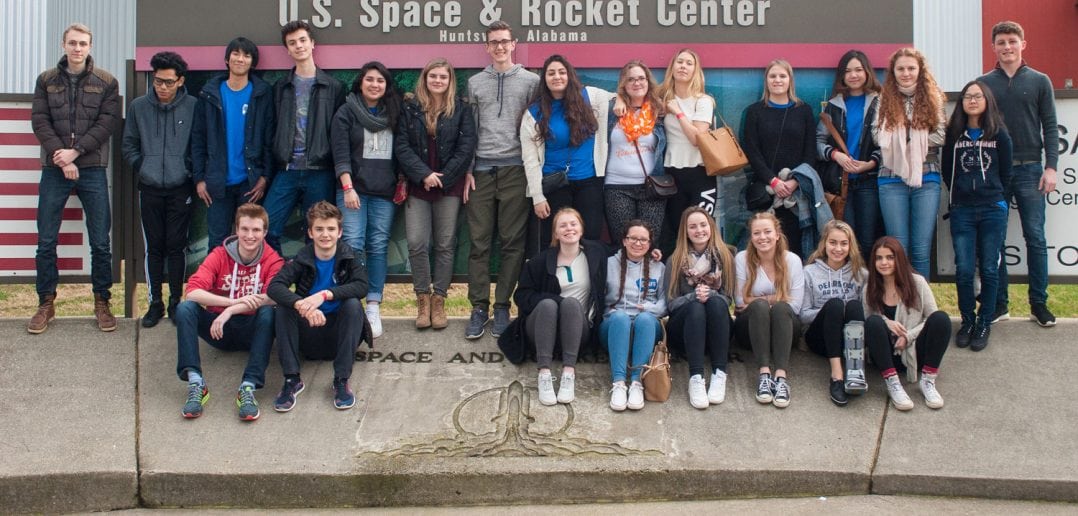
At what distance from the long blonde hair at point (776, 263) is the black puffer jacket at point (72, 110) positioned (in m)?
4.40

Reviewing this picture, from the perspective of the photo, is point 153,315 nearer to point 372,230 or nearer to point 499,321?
point 372,230

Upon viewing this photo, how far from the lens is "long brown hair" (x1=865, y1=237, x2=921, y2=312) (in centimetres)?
588

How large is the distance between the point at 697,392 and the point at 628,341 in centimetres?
50

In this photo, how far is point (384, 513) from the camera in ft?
16.4

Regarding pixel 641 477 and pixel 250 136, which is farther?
pixel 250 136

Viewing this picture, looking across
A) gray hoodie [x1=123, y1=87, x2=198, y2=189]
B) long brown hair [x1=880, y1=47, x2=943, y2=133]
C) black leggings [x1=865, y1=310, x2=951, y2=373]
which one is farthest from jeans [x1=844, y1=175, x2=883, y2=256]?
gray hoodie [x1=123, y1=87, x2=198, y2=189]

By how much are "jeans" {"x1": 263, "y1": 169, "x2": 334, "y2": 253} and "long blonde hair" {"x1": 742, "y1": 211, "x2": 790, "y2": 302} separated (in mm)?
2914

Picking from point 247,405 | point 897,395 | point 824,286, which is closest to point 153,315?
point 247,405

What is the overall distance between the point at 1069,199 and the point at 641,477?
13.9 feet

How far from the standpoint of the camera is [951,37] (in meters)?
12.4

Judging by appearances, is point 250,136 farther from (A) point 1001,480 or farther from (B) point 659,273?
(A) point 1001,480

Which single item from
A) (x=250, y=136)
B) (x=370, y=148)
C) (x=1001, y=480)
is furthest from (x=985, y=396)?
(x=250, y=136)

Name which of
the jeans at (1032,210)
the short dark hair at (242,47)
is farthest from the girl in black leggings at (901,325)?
the short dark hair at (242,47)

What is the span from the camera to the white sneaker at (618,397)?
5711 mm
